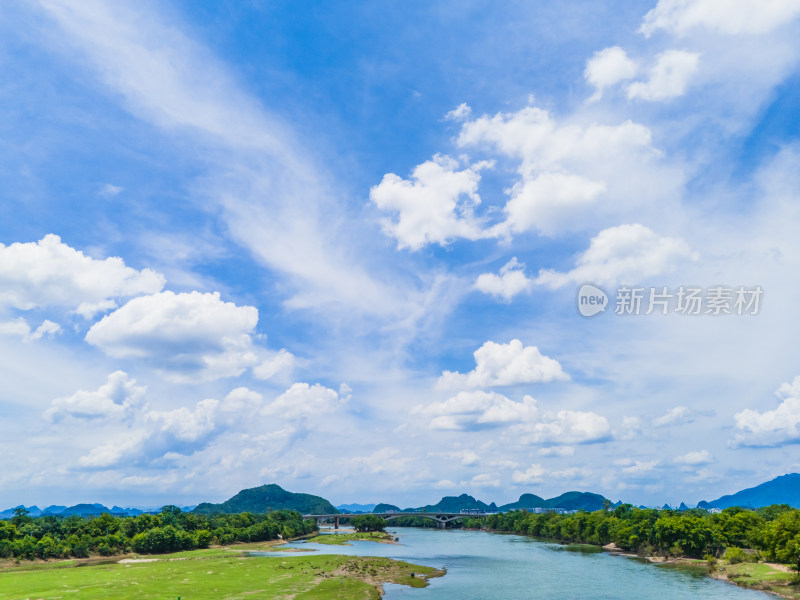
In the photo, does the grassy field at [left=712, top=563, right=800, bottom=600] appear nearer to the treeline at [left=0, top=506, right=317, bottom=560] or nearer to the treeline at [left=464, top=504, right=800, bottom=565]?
the treeline at [left=464, top=504, right=800, bottom=565]

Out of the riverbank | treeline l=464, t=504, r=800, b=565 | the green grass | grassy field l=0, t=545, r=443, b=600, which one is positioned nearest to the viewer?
grassy field l=0, t=545, r=443, b=600

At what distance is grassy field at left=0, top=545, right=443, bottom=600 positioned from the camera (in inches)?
3108

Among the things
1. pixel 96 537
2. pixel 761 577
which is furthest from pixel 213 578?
pixel 761 577

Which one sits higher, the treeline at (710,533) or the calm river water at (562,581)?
the treeline at (710,533)

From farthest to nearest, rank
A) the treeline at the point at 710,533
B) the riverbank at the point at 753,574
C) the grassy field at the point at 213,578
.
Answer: the treeline at the point at 710,533 < the riverbank at the point at 753,574 < the grassy field at the point at 213,578

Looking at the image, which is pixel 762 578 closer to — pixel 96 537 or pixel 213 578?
pixel 213 578

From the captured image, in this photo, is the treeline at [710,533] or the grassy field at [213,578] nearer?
the grassy field at [213,578]

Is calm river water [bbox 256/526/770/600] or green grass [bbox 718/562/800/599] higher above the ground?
green grass [bbox 718/562/800/599]

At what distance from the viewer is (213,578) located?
94000mm

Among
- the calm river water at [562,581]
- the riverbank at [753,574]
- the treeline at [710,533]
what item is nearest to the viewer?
the calm river water at [562,581]

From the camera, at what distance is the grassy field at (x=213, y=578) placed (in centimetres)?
7894

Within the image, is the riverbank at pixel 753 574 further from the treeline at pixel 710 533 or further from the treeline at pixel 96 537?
the treeline at pixel 96 537

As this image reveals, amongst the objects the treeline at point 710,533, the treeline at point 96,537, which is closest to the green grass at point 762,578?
the treeline at point 710,533

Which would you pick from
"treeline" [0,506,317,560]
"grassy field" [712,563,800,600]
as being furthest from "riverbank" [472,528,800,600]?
"treeline" [0,506,317,560]
